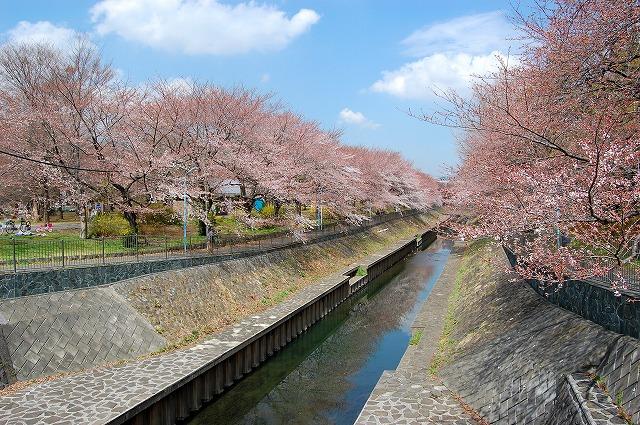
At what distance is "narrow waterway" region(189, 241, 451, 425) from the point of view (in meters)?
14.4

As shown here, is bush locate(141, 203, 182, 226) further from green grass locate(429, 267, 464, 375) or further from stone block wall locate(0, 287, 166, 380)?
green grass locate(429, 267, 464, 375)

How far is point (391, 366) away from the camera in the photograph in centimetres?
1838

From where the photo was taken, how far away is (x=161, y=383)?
40.3 feet

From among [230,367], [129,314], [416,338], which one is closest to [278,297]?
[230,367]

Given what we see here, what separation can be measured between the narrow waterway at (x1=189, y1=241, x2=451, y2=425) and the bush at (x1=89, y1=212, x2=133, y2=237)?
11209 millimetres

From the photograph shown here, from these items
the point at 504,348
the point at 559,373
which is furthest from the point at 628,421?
the point at 504,348

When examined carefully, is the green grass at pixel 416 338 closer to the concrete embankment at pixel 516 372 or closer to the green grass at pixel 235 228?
the concrete embankment at pixel 516 372

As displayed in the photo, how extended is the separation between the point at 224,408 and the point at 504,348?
27.3 ft

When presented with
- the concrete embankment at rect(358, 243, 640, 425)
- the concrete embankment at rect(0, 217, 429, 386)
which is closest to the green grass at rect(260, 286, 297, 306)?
the concrete embankment at rect(0, 217, 429, 386)

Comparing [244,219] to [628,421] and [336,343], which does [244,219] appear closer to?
[336,343]

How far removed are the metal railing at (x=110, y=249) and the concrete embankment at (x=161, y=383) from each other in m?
4.80

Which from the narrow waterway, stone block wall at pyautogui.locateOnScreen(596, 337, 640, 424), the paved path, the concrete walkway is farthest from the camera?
the narrow waterway

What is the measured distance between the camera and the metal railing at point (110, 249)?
53.0ft

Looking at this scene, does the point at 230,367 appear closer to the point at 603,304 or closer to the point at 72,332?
the point at 72,332
